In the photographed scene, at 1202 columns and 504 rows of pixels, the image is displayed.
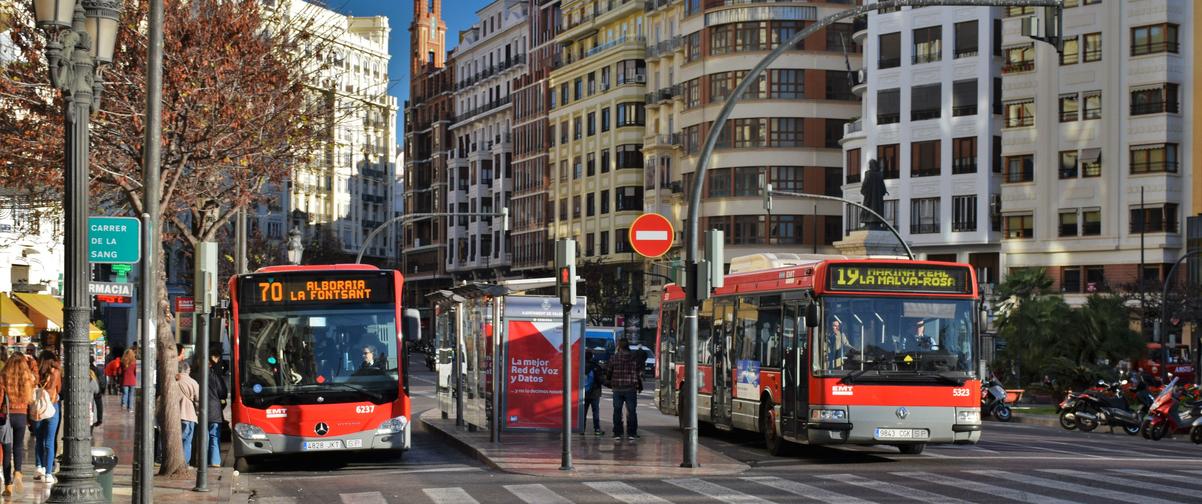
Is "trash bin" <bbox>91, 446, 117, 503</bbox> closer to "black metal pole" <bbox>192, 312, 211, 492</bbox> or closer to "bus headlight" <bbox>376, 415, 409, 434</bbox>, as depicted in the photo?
"black metal pole" <bbox>192, 312, 211, 492</bbox>

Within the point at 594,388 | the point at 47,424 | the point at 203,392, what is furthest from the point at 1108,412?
the point at 47,424

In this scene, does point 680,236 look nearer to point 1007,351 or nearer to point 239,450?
point 1007,351

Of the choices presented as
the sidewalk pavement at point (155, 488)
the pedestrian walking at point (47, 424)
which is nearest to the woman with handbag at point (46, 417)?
the pedestrian walking at point (47, 424)

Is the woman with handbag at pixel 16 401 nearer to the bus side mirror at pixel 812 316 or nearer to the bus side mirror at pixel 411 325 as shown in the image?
the bus side mirror at pixel 411 325

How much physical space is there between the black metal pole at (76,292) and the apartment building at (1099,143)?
56.6 meters

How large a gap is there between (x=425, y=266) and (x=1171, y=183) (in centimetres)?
7858

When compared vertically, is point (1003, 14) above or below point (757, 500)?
above

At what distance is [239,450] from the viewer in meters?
23.6

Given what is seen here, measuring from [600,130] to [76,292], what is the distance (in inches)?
3463

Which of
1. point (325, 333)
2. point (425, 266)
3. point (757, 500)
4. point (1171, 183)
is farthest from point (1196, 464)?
point (425, 266)

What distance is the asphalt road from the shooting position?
18.3m

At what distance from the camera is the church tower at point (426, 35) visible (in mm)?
162250

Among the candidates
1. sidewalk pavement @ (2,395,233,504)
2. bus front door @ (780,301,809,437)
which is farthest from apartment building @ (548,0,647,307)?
sidewalk pavement @ (2,395,233,504)

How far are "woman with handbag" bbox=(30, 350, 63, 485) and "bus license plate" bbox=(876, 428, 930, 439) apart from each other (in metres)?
10.2
